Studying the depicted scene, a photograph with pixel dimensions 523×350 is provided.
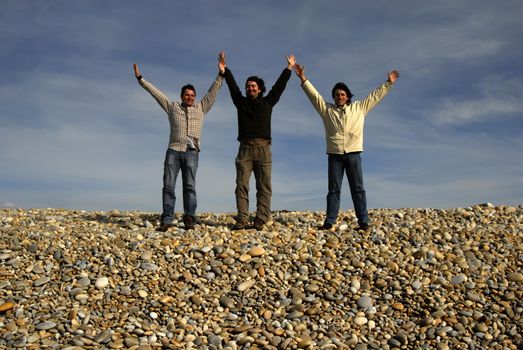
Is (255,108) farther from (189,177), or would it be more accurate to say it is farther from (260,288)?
(260,288)

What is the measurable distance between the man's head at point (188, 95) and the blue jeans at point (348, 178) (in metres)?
2.78

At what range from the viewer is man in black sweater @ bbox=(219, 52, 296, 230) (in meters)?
9.59

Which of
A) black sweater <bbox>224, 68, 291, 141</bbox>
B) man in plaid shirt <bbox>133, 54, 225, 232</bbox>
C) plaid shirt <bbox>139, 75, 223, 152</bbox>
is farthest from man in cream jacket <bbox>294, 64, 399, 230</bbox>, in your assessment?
man in plaid shirt <bbox>133, 54, 225, 232</bbox>

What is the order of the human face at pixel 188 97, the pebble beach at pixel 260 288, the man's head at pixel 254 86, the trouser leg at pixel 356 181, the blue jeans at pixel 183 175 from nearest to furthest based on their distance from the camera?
the pebble beach at pixel 260 288 < the trouser leg at pixel 356 181 < the man's head at pixel 254 86 < the blue jeans at pixel 183 175 < the human face at pixel 188 97

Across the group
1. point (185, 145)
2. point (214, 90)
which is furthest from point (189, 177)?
point (214, 90)

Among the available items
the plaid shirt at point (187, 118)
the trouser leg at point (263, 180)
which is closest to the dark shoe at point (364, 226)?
the trouser leg at point (263, 180)

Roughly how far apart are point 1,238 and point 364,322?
6.55 meters

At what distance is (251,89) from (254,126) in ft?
2.24

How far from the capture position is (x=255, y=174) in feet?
32.4

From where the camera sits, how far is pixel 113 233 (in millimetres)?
9789

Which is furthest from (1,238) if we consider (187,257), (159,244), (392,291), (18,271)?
(392,291)

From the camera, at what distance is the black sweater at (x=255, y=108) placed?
31.4 feet

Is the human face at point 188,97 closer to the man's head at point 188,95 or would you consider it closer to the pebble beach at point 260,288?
the man's head at point 188,95

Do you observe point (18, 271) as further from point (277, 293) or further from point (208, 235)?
→ point (277, 293)
